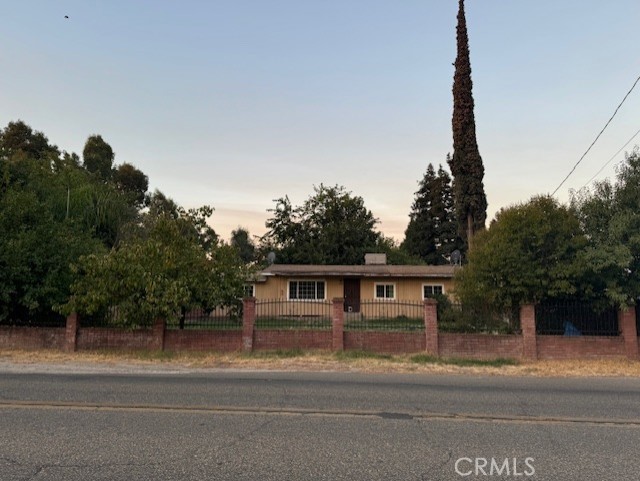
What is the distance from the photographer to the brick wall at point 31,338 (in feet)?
49.6

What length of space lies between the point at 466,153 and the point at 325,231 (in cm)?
1879

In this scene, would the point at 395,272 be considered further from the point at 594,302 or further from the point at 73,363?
the point at 73,363

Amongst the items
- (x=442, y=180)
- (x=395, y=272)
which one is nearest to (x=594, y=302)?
(x=395, y=272)

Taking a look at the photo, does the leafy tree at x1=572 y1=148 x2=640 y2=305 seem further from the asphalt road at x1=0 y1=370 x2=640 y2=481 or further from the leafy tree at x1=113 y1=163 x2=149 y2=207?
the leafy tree at x1=113 y1=163 x2=149 y2=207

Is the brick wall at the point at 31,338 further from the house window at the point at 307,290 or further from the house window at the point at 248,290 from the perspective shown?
the house window at the point at 307,290

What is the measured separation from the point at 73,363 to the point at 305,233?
33.8 m

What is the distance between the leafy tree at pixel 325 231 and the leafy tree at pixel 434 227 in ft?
40.8

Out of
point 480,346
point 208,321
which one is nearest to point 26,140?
point 208,321

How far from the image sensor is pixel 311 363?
525 inches

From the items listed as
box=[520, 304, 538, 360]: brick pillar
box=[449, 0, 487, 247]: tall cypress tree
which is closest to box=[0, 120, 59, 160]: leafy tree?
box=[449, 0, 487, 247]: tall cypress tree

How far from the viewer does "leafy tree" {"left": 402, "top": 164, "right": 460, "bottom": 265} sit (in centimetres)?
5759

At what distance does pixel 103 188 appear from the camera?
2725cm

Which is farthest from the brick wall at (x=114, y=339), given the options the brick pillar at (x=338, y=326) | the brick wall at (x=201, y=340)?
the brick pillar at (x=338, y=326)

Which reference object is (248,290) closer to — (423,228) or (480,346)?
(480,346)
